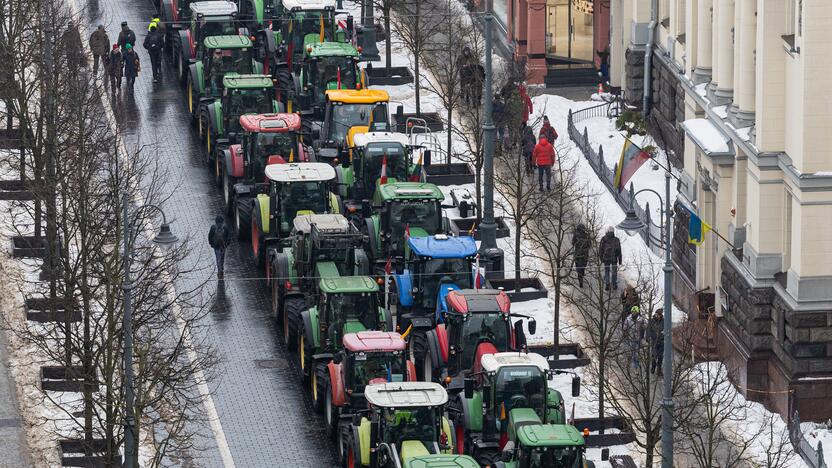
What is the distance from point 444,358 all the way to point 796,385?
25.9 ft

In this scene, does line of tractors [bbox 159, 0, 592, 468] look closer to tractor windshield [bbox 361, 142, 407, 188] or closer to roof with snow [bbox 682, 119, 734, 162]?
tractor windshield [bbox 361, 142, 407, 188]

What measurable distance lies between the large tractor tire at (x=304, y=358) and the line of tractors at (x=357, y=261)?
56 millimetres

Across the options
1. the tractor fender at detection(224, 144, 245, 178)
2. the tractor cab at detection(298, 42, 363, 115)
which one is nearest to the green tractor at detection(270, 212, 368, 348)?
the tractor fender at detection(224, 144, 245, 178)

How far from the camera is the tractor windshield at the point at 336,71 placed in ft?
232

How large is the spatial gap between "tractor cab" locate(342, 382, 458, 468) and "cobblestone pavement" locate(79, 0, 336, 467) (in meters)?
4.00

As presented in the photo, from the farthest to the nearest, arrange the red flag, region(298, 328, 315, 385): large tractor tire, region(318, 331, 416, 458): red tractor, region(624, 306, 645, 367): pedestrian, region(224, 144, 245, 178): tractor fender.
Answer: region(224, 144, 245, 178): tractor fender < the red flag < region(298, 328, 315, 385): large tractor tire < region(624, 306, 645, 367): pedestrian < region(318, 331, 416, 458): red tractor

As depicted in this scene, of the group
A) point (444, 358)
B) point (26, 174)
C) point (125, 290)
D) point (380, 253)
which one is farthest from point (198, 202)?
point (125, 290)

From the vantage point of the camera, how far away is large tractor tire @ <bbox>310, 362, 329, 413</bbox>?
51875mm

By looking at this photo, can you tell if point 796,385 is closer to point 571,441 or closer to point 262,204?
point 571,441

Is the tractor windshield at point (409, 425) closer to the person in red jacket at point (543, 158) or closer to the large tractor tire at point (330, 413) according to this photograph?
the large tractor tire at point (330, 413)

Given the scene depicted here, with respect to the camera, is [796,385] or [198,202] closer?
[796,385]

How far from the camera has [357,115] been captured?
6694cm

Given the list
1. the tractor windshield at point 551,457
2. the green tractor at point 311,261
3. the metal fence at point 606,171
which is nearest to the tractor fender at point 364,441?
the tractor windshield at point 551,457

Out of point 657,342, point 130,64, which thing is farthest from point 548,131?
point 657,342
